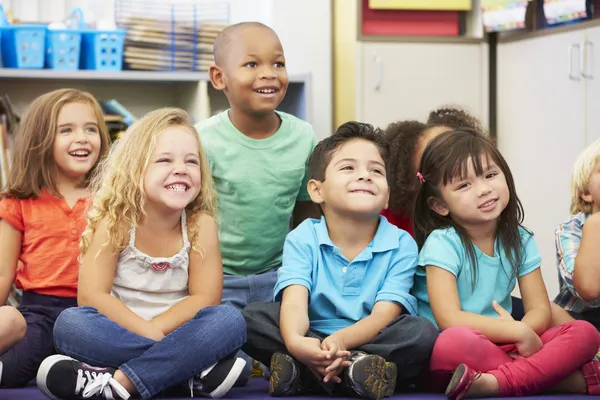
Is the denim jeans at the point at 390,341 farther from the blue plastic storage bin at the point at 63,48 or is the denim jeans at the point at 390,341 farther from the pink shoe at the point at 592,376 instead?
the blue plastic storage bin at the point at 63,48

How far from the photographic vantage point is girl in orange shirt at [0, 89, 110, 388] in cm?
195

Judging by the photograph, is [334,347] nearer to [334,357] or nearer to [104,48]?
[334,357]

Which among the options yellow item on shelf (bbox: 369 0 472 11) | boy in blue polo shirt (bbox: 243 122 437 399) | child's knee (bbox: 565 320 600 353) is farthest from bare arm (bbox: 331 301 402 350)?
yellow item on shelf (bbox: 369 0 472 11)

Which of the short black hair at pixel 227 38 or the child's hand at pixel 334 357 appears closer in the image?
the child's hand at pixel 334 357

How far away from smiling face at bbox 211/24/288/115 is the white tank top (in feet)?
1.48

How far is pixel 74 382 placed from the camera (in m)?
1.57

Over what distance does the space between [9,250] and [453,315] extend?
948 millimetres

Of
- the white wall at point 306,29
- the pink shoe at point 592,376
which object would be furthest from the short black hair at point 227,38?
the white wall at point 306,29

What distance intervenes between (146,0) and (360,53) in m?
0.79

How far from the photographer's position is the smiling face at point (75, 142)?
6.57 ft

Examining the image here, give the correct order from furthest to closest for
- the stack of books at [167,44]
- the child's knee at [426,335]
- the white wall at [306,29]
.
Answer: the white wall at [306,29] < the stack of books at [167,44] < the child's knee at [426,335]

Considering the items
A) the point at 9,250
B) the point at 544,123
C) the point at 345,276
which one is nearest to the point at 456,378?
the point at 345,276

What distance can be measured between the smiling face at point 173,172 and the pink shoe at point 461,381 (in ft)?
2.03

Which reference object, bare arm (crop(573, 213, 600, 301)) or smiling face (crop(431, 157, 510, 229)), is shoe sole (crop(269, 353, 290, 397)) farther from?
bare arm (crop(573, 213, 600, 301))
